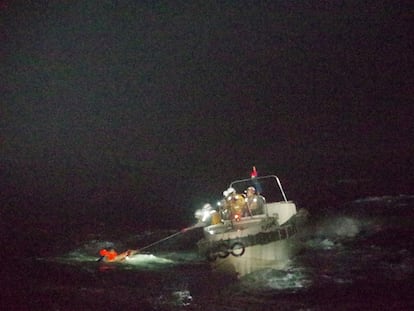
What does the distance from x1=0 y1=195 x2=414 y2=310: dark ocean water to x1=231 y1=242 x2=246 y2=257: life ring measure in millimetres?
893

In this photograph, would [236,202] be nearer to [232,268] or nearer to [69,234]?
[232,268]

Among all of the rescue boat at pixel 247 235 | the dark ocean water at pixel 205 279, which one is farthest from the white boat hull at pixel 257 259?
the dark ocean water at pixel 205 279

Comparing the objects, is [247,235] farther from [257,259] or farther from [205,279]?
[205,279]

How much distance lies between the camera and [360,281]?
18.4m

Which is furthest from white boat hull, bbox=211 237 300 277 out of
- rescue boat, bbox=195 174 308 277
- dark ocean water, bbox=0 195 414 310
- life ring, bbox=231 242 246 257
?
dark ocean water, bbox=0 195 414 310

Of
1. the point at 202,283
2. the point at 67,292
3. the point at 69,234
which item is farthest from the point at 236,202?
the point at 69,234

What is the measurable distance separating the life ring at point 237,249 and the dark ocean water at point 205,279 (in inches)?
35.1

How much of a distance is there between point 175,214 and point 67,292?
2687 centimetres

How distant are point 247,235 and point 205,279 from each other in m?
2.03

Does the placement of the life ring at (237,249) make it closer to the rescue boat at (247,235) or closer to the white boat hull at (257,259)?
Answer: the rescue boat at (247,235)

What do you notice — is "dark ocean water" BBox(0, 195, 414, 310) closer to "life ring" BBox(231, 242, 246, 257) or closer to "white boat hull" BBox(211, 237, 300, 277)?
"white boat hull" BBox(211, 237, 300, 277)

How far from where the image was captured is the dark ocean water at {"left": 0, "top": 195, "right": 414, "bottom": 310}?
16.2m

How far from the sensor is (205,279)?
64.1 ft

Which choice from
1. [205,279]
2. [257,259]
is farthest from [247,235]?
[205,279]
